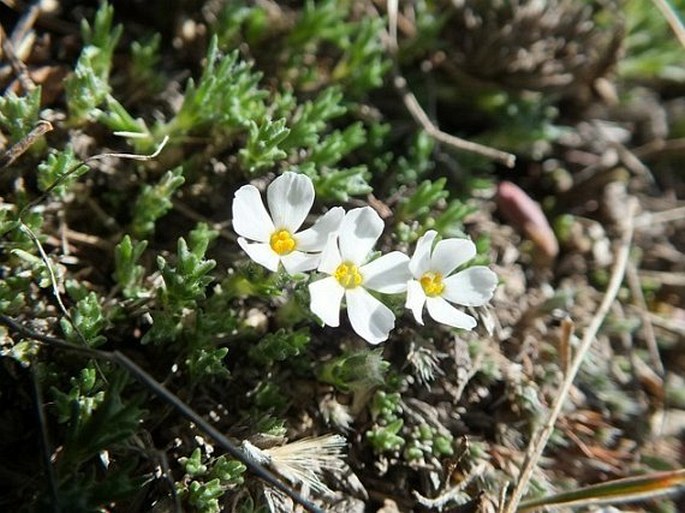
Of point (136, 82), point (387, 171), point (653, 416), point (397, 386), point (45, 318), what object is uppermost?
point (136, 82)

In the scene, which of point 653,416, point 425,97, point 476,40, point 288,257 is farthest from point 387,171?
point 653,416

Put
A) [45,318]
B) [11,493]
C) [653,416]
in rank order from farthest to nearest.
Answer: [653,416]
[45,318]
[11,493]

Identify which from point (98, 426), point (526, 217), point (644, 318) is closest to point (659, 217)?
point (644, 318)

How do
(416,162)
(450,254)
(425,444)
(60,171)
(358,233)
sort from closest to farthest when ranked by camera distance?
1. (358,233)
2. (450,254)
3. (60,171)
4. (425,444)
5. (416,162)

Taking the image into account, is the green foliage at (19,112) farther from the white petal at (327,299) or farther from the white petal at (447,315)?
the white petal at (447,315)

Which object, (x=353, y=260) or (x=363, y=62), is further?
(x=363, y=62)

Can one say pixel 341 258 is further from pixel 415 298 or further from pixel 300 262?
pixel 415 298

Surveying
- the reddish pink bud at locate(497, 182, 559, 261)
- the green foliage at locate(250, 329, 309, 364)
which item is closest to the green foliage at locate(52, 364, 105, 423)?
the green foliage at locate(250, 329, 309, 364)

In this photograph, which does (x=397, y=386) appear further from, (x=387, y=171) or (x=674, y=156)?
(x=674, y=156)
